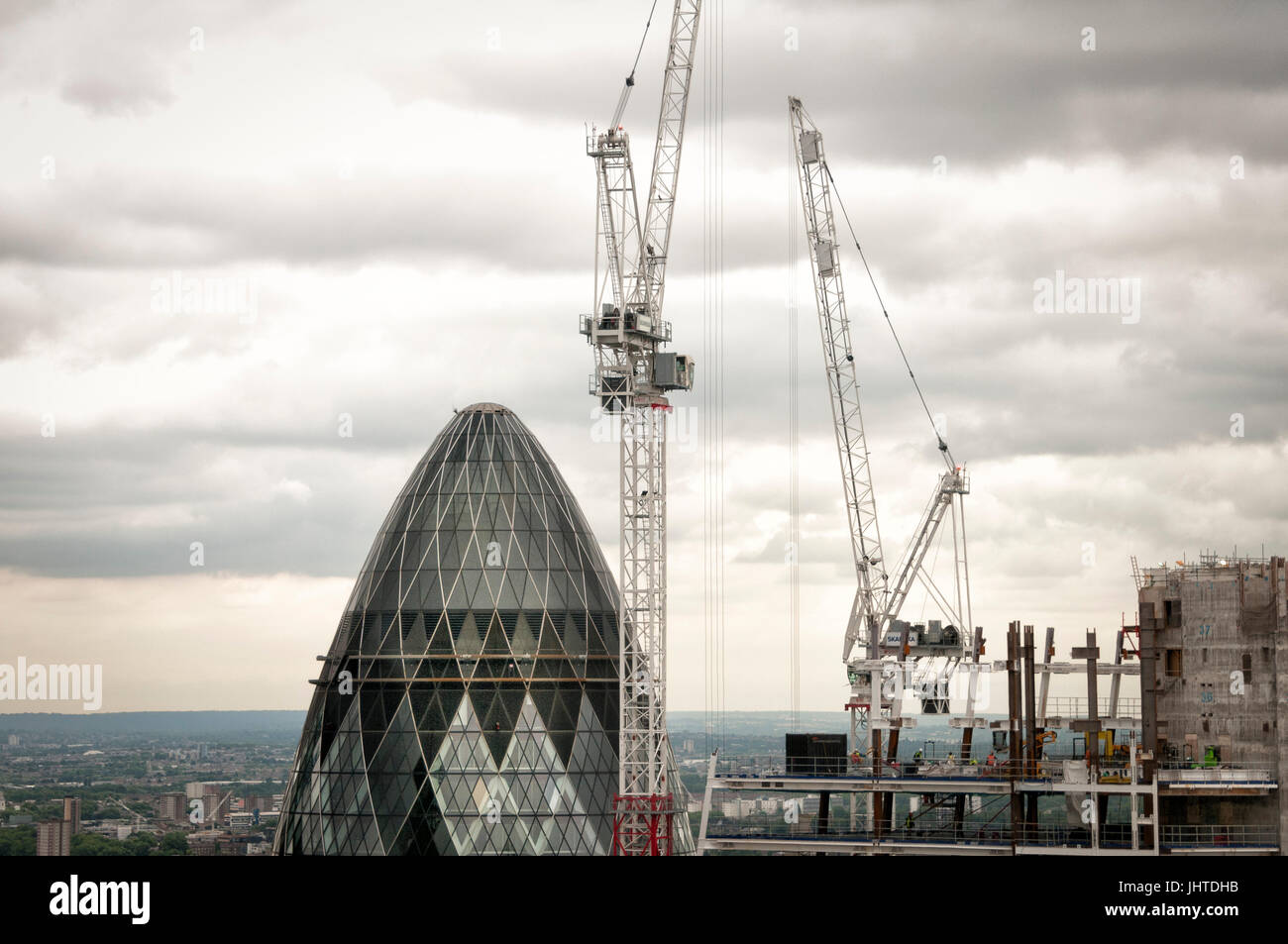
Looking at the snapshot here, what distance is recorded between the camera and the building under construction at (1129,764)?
102 metres

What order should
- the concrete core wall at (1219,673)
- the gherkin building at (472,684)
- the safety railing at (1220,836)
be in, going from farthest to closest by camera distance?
the gherkin building at (472,684) → the concrete core wall at (1219,673) → the safety railing at (1220,836)

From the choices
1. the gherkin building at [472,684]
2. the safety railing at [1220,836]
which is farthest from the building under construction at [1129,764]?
the gherkin building at [472,684]

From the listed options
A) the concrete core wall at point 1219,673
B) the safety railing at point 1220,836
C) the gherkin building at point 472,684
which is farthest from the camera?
the gherkin building at point 472,684

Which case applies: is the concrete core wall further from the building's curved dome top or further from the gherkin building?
the building's curved dome top

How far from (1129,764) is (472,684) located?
159 feet

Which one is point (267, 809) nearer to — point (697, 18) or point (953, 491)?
point (953, 491)

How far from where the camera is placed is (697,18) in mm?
128000

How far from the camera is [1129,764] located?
10419 centimetres

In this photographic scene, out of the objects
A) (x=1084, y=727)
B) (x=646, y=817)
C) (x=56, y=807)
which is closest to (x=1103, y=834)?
(x=1084, y=727)

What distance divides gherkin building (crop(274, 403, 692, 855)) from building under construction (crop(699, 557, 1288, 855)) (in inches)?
601

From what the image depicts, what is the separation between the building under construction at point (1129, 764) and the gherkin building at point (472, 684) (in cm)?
1527

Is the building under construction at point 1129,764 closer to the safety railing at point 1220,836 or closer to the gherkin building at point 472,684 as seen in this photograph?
the safety railing at point 1220,836

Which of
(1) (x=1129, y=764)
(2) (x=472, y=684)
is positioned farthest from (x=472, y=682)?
(1) (x=1129, y=764)
